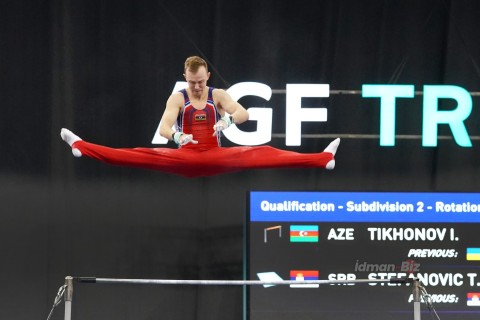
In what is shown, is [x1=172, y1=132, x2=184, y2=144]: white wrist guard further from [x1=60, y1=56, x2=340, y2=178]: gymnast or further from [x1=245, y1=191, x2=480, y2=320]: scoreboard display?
[x1=245, y1=191, x2=480, y2=320]: scoreboard display

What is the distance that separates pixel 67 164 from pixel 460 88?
3358 millimetres

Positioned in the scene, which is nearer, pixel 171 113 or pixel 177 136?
pixel 177 136

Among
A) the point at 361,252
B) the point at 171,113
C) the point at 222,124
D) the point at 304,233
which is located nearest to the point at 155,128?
the point at 304,233

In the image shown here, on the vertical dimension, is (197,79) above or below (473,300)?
above

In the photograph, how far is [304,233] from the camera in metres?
7.00

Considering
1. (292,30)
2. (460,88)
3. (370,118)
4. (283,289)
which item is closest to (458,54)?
(460,88)

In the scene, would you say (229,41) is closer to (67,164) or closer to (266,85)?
(266,85)

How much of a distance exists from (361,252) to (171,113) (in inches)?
85.8

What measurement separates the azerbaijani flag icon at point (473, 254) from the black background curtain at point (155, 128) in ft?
3.20

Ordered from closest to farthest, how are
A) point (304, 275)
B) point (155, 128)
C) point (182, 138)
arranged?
point (182, 138) < point (304, 275) < point (155, 128)

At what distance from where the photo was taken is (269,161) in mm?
5551

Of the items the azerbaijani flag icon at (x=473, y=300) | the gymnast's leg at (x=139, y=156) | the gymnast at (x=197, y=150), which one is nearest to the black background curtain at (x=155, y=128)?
the azerbaijani flag icon at (x=473, y=300)

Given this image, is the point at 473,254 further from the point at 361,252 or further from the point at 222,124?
the point at 222,124

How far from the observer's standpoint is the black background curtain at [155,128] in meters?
7.84
